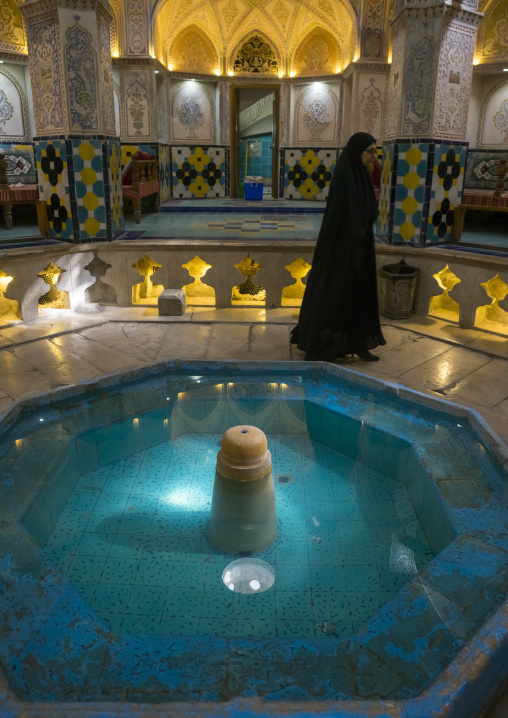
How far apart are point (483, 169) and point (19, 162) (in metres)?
6.55

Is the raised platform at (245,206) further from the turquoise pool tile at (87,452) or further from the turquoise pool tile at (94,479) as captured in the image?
the turquoise pool tile at (94,479)

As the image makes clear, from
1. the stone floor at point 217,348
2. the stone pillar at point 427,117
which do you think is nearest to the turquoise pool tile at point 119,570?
the stone floor at point 217,348

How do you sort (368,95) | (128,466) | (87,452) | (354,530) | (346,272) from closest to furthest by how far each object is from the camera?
(354,530), (128,466), (87,452), (346,272), (368,95)

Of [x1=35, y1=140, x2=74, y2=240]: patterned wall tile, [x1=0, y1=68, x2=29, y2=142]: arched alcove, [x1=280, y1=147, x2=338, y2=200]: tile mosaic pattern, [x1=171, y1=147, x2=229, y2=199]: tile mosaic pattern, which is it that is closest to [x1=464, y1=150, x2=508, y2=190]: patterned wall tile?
[x1=280, y1=147, x2=338, y2=200]: tile mosaic pattern

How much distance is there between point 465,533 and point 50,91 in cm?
542

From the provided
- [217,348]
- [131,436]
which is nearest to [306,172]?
[217,348]

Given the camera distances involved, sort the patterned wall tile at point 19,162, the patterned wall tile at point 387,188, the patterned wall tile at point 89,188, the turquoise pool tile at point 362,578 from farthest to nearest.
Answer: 1. the patterned wall tile at point 19,162
2. the patterned wall tile at point 387,188
3. the patterned wall tile at point 89,188
4. the turquoise pool tile at point 362,578

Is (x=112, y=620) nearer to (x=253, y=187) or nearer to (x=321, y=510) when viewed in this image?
(x=321, y=510)

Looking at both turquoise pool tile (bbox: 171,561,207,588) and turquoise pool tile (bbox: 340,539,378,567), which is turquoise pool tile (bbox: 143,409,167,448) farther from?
turquoise pool tile (bbox: 340,539,378,567)

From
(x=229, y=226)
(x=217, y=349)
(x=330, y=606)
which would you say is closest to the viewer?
(x=330, y=606)

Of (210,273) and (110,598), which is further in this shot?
(210,273)

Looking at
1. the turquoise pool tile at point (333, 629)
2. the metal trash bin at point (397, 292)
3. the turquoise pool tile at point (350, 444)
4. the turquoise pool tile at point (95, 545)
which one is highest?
the metal trash bin at point (397, 292)

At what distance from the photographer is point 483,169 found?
26.8 feet

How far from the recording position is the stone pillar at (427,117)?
18.1 ft
